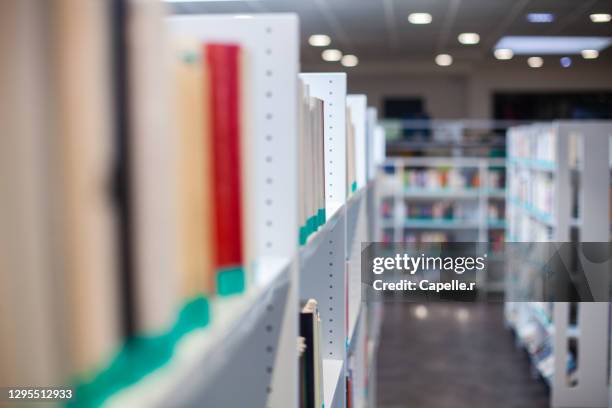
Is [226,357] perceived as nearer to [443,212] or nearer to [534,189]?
[534,189]

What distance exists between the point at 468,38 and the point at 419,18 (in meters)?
1.68

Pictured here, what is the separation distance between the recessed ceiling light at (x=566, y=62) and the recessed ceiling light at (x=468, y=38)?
2.35 metres

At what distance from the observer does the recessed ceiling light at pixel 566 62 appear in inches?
432

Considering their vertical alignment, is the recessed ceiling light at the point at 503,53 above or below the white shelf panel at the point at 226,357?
above

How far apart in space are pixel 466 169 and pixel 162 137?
8062 mm

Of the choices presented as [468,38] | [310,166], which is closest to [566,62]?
[468,38]

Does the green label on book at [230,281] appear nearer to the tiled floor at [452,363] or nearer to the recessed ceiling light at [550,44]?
the tiled floor at [452,363]

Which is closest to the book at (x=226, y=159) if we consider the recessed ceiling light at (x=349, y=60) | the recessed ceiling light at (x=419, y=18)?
the recessed ceiling light at (x=419, y=18)

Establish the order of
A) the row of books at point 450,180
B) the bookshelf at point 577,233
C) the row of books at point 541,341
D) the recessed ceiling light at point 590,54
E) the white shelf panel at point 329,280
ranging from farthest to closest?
the recessed ceiling light at point 590,54, the row of books at point 450,180, the row of books at point 541,341, the bookshelf at point 577,233, the white shelf panel at point 329,280

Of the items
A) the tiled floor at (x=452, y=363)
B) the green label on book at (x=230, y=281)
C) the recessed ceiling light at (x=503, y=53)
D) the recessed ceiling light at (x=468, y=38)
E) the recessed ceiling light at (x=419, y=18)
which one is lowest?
the tiled floor at (x=452, y=363)

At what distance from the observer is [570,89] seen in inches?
473

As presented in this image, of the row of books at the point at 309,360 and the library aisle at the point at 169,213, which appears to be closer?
the library aisle at the point at 169,213

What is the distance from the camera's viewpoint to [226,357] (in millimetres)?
1044

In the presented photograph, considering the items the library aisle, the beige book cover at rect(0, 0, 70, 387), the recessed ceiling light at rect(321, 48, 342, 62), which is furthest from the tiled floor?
the recessed ceiling light at rect(321, 48, 342, 62)
